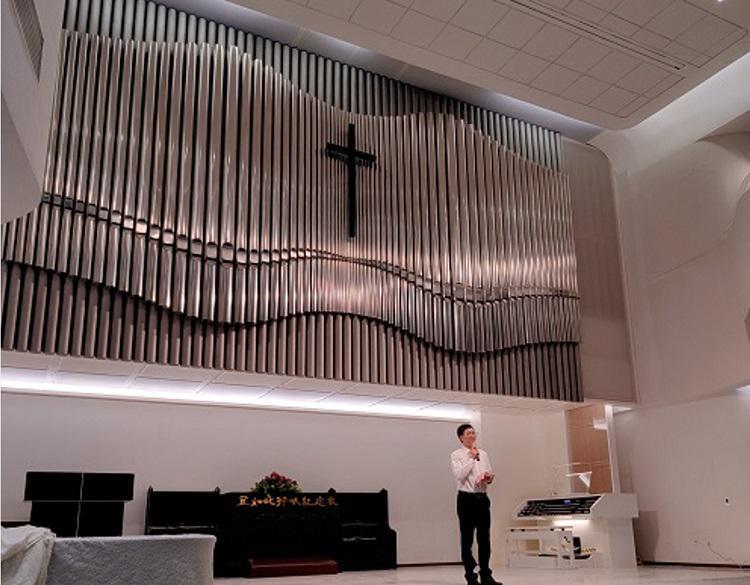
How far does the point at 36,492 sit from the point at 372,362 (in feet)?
11.6

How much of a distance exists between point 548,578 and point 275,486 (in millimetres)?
3174

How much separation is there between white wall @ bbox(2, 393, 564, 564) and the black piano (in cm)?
30

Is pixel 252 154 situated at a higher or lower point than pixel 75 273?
higher

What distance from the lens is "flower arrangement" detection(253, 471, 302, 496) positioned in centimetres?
851

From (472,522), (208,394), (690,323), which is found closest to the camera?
(472,522)

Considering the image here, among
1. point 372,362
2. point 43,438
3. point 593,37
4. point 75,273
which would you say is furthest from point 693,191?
point 43,438

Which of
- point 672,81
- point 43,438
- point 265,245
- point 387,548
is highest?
point 672,81

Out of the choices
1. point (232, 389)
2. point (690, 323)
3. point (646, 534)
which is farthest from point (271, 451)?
point (690, 323)

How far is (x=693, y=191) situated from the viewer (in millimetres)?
9438

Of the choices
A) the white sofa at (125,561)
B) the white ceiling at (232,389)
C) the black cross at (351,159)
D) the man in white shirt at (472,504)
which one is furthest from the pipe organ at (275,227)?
the white sofa at (125,561)

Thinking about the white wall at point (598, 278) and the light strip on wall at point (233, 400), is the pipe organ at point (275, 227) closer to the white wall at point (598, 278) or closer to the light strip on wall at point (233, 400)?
the white wall at point (598, 278)

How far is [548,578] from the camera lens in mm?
7172

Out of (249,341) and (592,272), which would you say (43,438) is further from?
(592,272)

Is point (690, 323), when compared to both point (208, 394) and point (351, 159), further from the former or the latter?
point (208, 394)
